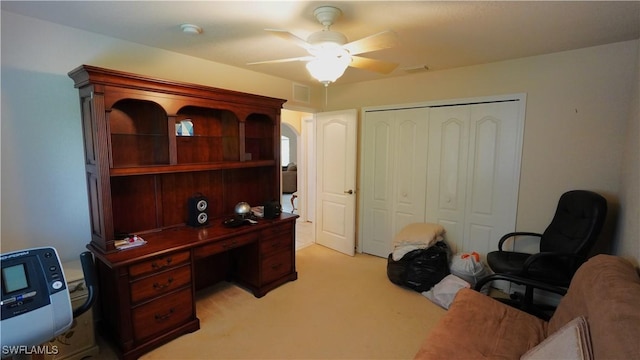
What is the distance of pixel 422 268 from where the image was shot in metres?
3.02

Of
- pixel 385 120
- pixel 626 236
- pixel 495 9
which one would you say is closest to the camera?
pixel 495 9

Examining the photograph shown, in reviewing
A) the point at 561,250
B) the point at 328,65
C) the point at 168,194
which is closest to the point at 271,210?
the point at 168,194

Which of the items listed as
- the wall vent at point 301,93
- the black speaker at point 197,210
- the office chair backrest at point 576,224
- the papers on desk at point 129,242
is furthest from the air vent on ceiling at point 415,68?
the papers on desk at point 129,242

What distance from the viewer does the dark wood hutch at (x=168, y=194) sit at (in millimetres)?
2053

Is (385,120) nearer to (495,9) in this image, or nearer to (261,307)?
(495,9)

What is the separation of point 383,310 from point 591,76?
109 inches

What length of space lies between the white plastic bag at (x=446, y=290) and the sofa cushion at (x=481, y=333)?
82 centimetres

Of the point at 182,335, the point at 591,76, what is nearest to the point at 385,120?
the point at 591,76

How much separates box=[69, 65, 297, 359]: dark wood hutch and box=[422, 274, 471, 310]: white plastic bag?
4.89 ft

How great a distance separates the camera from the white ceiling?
179 centimetres

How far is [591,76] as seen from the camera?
254cm

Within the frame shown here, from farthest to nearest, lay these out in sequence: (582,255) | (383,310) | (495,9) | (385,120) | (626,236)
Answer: (385,120)
(383,310)
(582,255)
(626,236)
(495,9)

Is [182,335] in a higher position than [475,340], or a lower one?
lower

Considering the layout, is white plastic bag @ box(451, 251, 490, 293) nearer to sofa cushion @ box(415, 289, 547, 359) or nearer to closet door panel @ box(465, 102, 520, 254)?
closet door panel @ box(465, 102, 520, 254)
